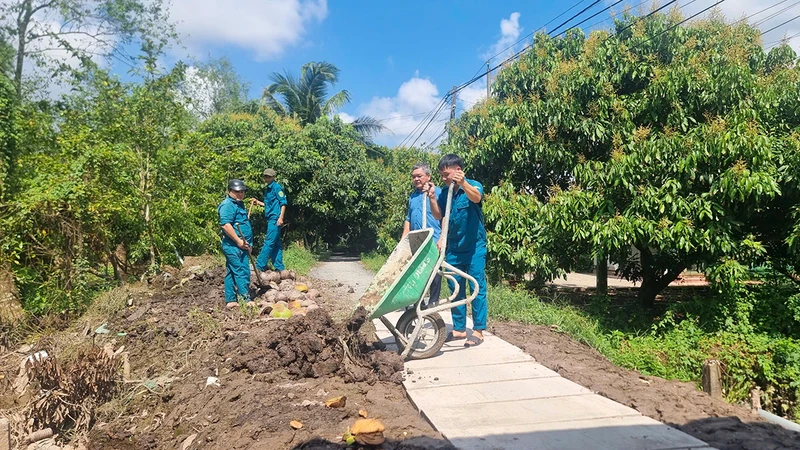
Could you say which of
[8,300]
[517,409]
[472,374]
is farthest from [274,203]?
[517,409]

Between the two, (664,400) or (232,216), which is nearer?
(664,400)

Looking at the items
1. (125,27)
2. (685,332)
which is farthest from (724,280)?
(125,27)

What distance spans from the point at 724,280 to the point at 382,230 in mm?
13887

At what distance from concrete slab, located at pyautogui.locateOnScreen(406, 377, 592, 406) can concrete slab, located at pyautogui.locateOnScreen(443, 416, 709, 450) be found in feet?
1.65

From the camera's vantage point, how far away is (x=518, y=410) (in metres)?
3.31

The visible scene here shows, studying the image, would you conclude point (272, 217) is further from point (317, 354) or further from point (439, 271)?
point (317, 354)

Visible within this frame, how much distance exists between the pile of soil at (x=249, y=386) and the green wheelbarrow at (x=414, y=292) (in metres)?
0.23

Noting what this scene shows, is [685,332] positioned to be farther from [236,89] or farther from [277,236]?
[236,89]

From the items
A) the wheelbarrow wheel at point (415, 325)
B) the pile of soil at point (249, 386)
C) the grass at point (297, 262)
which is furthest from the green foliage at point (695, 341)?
the grass at point (297, 262)

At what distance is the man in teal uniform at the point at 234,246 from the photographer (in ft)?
20.9

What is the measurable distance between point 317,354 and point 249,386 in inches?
22.3

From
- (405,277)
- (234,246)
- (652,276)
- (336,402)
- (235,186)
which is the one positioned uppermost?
(235,186)

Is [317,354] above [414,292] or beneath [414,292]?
beneath

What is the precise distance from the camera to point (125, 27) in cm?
2053
